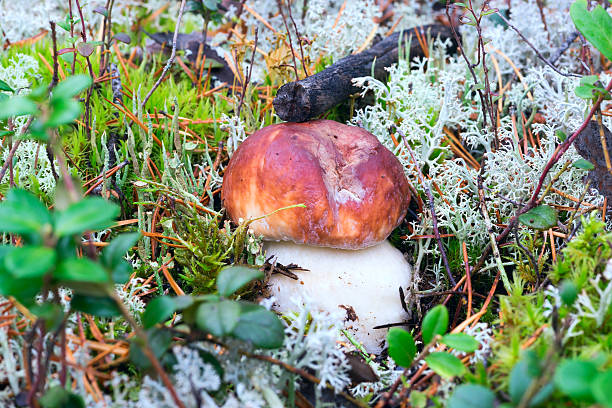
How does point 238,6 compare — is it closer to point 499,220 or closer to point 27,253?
point 499,220

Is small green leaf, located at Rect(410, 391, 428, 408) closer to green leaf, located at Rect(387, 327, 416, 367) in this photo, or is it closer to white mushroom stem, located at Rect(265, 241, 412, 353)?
green leaf, located at Rect(387, 327, 416, 367)

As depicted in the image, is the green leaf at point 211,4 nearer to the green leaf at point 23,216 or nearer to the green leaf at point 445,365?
the green leaf at point 23,216

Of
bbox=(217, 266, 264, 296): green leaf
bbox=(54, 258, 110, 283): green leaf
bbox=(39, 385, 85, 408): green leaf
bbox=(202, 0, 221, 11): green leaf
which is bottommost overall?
bbox=(39, 385, 85, 408): green leaf

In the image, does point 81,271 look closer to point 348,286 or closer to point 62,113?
point 62,113

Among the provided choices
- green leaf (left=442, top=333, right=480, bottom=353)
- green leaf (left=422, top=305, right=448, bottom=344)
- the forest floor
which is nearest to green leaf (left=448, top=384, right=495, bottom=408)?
the forest floor

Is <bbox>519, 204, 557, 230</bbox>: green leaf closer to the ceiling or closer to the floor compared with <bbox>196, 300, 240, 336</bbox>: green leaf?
closer to the ceiling

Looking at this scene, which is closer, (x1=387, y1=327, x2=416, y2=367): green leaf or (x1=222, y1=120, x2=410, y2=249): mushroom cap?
(x1=387, y1=327, x2=416, y2=367): green leaf

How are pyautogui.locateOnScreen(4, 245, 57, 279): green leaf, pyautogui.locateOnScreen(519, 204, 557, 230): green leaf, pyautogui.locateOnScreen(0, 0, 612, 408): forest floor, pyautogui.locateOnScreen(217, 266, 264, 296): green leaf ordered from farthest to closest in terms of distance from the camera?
pyautogui.locateOnScreen(519, 204, 557, 230): green leaf, pyautogui.locateOnScreen(217, 266, 264, 296): green leaf, pyautogui.locateOnScreen(0, 0, 612, 408): forest floor, pyautogui.locateOnScreen(4, 245, 57, 279): green leaf

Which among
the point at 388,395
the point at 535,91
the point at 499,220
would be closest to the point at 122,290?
the point at 388,395
